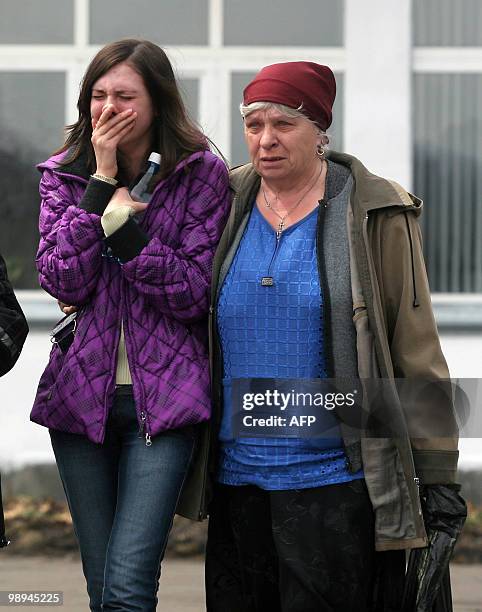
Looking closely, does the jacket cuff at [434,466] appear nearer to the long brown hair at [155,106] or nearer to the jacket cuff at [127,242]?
the jacket cuff at [127,242]

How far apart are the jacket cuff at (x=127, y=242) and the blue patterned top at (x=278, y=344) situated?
0.26 meters

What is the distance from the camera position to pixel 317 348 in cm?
383

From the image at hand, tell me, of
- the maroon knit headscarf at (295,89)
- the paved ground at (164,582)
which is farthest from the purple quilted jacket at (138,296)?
the paved ground at (164,582)

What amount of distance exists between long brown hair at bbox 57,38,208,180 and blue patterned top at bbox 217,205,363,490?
40cm

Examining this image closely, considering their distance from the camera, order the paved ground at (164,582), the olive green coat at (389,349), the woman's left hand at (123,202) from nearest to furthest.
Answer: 1. the olive green coat at (389,349)
2. the woman's left hand at (123,202)
3. the paved ground at (164,582)

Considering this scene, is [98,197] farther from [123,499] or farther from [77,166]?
[123,499]

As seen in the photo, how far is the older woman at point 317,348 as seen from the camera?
380 centimetres

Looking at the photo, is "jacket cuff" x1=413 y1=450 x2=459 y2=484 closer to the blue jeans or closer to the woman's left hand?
the blue jeans

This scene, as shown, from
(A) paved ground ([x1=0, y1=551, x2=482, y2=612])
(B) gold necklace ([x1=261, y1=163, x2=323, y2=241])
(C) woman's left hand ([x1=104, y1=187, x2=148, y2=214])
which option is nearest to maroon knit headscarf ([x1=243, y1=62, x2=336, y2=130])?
(B) gold necklace ([x1=261, y1=163, x2=323, y2=241])

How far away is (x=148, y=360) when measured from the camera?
389cm

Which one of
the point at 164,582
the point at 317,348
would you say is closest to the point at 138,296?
the point at 317,348

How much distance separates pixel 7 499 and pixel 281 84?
178 inches

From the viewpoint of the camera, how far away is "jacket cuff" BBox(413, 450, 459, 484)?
151 inches

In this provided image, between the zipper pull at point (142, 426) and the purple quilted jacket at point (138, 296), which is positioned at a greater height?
the purple quilted jacket at point (138, 296)
